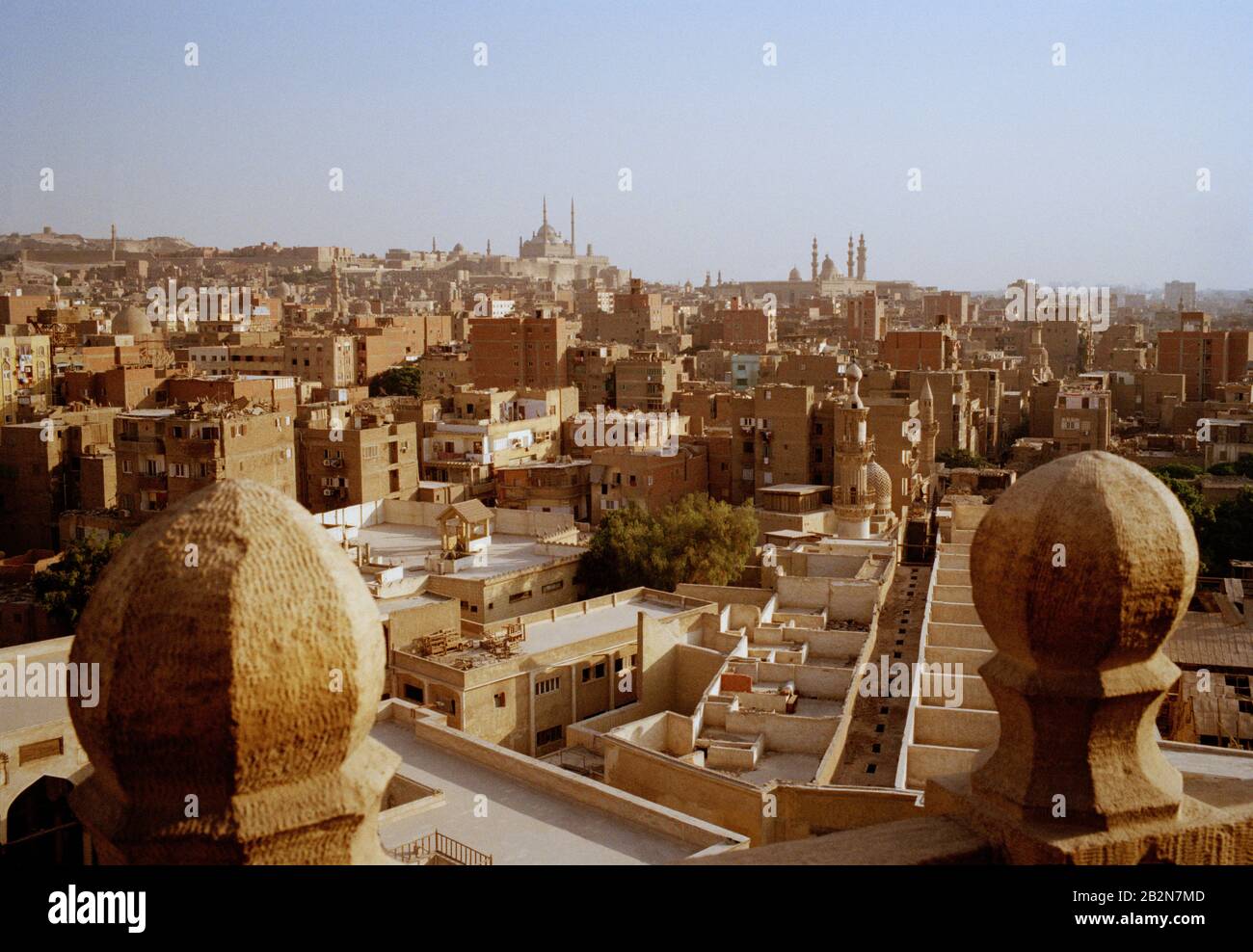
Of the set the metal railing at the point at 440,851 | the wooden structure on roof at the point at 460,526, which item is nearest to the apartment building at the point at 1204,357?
the wooden structure on roof at the point at 460,526

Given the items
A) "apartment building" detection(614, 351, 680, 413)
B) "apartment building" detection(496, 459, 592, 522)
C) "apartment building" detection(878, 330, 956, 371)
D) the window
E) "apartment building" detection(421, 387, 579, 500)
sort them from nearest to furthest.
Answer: the window, "apartment building" detection(496, 459, 592, 522), "apartment building" detection(421, 387, 579, 500), "apartment building" detection(614, 351, 680, 413), "apartment building" detection(878, 330, 956, 371)

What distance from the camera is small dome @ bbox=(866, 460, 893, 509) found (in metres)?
28.7

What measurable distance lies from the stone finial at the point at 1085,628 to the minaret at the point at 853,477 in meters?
24.9

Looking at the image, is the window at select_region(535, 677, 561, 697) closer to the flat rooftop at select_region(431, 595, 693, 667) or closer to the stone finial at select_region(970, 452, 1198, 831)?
the flat rooftop at select_region(431, 595, 693, 667)

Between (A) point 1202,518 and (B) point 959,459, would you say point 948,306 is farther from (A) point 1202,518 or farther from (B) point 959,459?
(A) point 1202,518

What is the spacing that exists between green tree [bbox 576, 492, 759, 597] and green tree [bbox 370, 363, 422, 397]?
29087 millimetres

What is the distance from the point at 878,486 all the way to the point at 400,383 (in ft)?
95.3

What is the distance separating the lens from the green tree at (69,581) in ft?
68.9

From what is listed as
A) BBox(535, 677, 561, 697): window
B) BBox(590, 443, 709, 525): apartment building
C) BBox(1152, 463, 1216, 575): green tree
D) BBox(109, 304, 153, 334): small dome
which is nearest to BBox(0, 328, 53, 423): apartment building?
BBox(109, 304, 153, 334): small dome

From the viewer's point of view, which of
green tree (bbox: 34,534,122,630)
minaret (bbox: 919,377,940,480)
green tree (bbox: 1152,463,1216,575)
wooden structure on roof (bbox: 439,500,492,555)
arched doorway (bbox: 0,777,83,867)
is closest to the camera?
arched doorway (bbox: 0,777,83,867)

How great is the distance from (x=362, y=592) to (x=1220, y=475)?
117 feet
